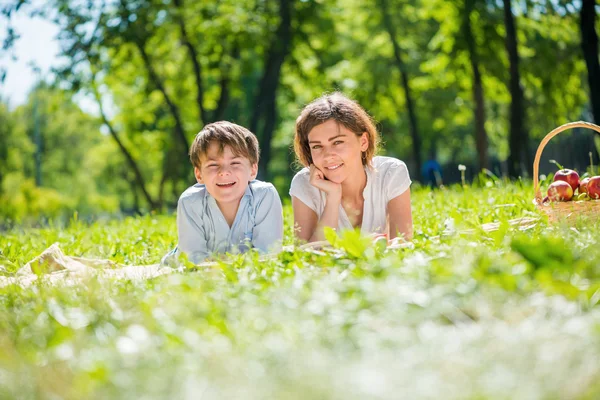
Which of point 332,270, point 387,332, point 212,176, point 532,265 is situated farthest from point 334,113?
point 387,332

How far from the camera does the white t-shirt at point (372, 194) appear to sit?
5.12 m

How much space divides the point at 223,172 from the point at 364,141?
46.1 inches

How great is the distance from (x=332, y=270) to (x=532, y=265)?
0.82 meters

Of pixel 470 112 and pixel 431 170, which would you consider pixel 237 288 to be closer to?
pixel 431 170

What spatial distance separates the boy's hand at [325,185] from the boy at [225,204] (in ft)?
1.05

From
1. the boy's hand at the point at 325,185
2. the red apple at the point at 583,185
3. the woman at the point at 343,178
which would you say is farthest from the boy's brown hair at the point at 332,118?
the red apple at the point at 583,185

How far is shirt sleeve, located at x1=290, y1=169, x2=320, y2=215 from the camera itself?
5.14 m

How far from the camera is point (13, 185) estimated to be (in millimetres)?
49375

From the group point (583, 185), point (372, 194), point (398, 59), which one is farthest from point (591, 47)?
point (398, 59)

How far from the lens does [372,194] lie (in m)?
5.15

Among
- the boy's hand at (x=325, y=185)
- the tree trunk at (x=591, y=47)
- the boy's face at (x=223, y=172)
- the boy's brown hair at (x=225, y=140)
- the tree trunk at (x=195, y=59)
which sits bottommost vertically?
the boy's hand at (x=325, y=185)

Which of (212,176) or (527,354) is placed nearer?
(527,354)

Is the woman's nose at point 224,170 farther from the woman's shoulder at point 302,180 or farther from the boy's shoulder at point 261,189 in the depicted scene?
the woman's shoulder at point 302,180

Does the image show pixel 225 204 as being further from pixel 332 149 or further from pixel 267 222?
pixel 332 149
